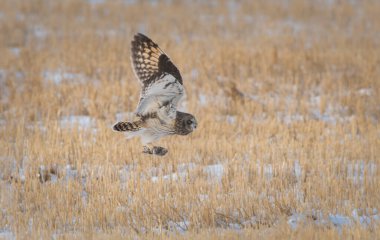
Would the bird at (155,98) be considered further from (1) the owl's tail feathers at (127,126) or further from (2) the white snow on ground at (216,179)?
(2) the white snow on ground at (216,179)

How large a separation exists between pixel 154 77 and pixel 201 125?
2.34 metres

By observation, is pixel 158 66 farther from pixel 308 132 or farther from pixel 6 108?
pixel 6 108

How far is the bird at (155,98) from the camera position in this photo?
6.25 meters

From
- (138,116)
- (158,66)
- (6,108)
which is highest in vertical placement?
(158,66)

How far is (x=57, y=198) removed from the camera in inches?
240

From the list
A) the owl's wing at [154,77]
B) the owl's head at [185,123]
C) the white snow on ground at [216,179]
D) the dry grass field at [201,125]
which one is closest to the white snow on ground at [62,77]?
the dry grass field at [201,125]

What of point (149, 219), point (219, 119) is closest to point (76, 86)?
point (219, 119)

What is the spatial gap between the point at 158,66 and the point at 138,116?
54 centimetres

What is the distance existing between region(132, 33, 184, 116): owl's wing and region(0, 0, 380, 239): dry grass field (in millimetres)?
713

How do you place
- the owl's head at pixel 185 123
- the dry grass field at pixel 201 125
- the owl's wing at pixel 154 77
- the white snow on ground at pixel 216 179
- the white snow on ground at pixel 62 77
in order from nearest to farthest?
the white snow on ground at pixel 216 179, the dry grass field at pixel 201 125, the owl's wing at pixel 154 77, the owl's head at pixel 185 123, the white snow on ground at pixel 62 77

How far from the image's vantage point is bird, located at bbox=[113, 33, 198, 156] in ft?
20.5

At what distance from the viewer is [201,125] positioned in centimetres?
862

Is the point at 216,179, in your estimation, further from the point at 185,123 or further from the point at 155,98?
the point at 155,98

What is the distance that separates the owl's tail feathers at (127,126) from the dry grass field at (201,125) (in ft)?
1.53
